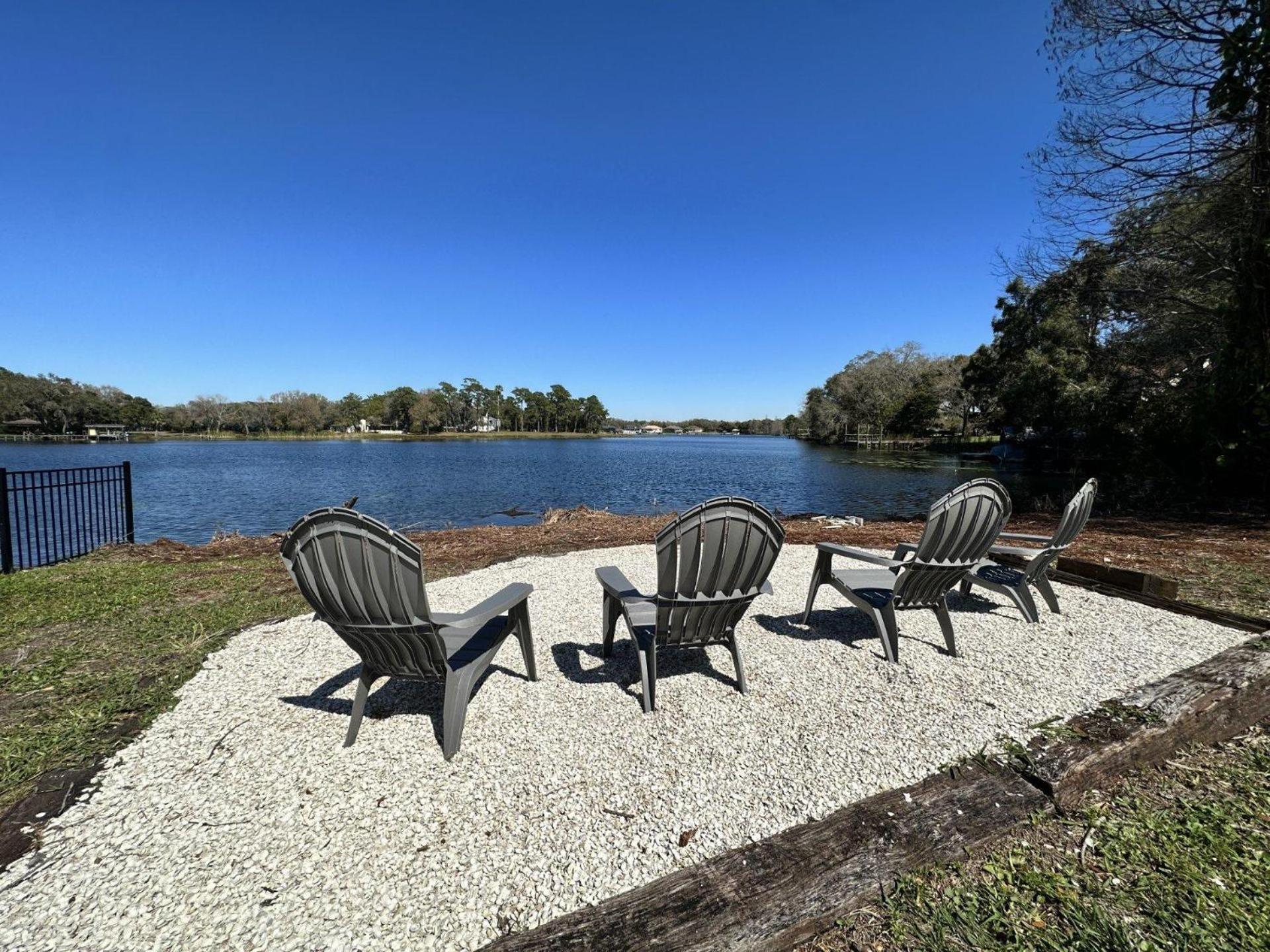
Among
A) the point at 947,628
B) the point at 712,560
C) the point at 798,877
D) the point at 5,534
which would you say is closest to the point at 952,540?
the point at 947,628

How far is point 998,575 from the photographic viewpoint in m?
4.73

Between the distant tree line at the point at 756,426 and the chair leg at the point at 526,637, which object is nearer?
the chair leg at the point at 526,637

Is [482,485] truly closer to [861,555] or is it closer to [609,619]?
[609,619]

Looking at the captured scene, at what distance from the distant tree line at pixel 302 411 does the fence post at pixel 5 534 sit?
91291 millimetres

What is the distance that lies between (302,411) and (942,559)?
110m

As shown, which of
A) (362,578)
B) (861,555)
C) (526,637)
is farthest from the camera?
(861,555)

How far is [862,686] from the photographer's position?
328 cm

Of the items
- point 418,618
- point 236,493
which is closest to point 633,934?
point 418,618

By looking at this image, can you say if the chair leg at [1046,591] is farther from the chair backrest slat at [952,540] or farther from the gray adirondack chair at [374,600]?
the gray adirondack chair at [374,600]

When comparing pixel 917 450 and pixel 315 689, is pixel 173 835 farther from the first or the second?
pixel 917 450

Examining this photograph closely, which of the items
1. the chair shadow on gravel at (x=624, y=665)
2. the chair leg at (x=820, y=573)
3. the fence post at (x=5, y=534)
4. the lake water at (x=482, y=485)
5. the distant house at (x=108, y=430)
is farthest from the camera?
the distant house at (x=108, y=430)

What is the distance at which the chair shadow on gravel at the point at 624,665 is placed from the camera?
3443 millimetres

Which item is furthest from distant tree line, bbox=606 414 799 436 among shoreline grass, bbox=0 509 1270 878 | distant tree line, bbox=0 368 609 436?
shoreline grass, bbox=0 509 1270 878

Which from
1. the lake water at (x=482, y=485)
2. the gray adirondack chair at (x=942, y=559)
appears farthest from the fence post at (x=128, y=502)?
the gray adirondack chair at (x=942, y=559)
